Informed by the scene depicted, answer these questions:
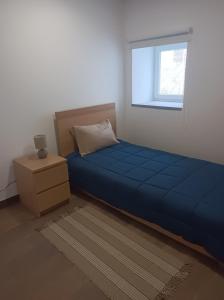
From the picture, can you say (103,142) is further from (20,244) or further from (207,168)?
(20,244)

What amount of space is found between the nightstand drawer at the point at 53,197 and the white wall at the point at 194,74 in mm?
1540

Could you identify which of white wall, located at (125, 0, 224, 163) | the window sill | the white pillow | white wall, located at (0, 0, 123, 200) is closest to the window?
the window sill

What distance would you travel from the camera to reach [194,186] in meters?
1.97

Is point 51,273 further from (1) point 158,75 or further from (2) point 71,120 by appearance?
(1) point 158,75

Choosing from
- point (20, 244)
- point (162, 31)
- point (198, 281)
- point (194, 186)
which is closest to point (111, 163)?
point (194, 186)

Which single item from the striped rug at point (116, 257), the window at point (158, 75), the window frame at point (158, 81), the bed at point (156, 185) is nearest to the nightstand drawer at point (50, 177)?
the bed at point (156, 185)

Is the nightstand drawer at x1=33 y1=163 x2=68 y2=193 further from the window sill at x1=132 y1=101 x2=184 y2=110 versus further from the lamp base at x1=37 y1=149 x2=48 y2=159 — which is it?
the window sill at x1=132 y1=101 x2=184 y2=110

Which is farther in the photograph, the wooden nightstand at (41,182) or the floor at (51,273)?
the wooden nightstand at (41,182)

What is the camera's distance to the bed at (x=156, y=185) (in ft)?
5.49

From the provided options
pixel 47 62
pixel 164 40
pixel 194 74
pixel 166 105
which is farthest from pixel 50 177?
pixel 164 40

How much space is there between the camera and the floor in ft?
5.02

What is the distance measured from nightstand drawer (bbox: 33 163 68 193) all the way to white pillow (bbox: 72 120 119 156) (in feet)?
1.43

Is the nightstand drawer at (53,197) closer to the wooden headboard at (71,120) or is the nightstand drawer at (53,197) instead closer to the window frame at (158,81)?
the wooden headboard at (71,120)

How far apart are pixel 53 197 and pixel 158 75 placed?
2.38 metres
